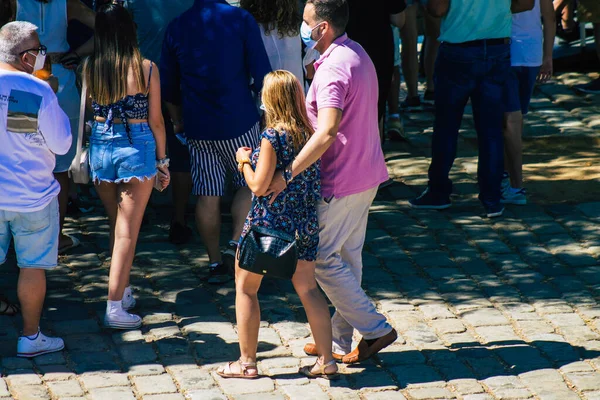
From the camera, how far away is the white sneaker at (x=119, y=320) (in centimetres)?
571

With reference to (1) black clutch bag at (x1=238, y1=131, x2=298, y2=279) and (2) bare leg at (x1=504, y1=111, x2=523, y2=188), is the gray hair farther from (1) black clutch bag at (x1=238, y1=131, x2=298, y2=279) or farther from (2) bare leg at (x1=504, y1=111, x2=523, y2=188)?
(2) bare leg at (x1=504, y1=111, x2=523, y2=188)

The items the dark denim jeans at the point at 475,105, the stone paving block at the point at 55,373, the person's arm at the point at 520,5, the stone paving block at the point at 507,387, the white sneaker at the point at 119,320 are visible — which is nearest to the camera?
the stone paving block at the point at 507,387

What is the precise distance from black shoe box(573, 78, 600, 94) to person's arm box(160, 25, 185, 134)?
236 inches

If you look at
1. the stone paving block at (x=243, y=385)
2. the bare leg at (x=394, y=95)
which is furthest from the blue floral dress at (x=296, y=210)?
the bare leg at (x=394, y=95)

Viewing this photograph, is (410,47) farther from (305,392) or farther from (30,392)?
(30,392)

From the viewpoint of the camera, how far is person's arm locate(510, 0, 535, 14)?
7.51 meters

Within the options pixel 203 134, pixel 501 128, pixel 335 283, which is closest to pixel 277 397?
pixel 335 283

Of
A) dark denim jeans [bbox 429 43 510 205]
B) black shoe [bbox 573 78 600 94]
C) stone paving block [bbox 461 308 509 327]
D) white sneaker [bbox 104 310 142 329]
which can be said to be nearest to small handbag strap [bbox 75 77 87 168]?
white sneaker [bbox 104 310 142 329]

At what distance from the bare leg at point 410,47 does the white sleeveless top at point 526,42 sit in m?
2.14

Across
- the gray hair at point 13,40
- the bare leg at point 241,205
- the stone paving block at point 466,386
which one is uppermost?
the gray hair at point 13,40

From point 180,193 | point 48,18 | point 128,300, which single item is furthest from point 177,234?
point 48,18

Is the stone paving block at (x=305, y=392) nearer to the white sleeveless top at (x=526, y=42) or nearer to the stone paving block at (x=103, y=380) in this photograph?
the stone paving block at (x=103, y=380)

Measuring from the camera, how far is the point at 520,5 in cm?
752

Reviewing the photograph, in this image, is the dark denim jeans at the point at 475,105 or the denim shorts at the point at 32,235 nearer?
the denim shorts at the point at 32,235
